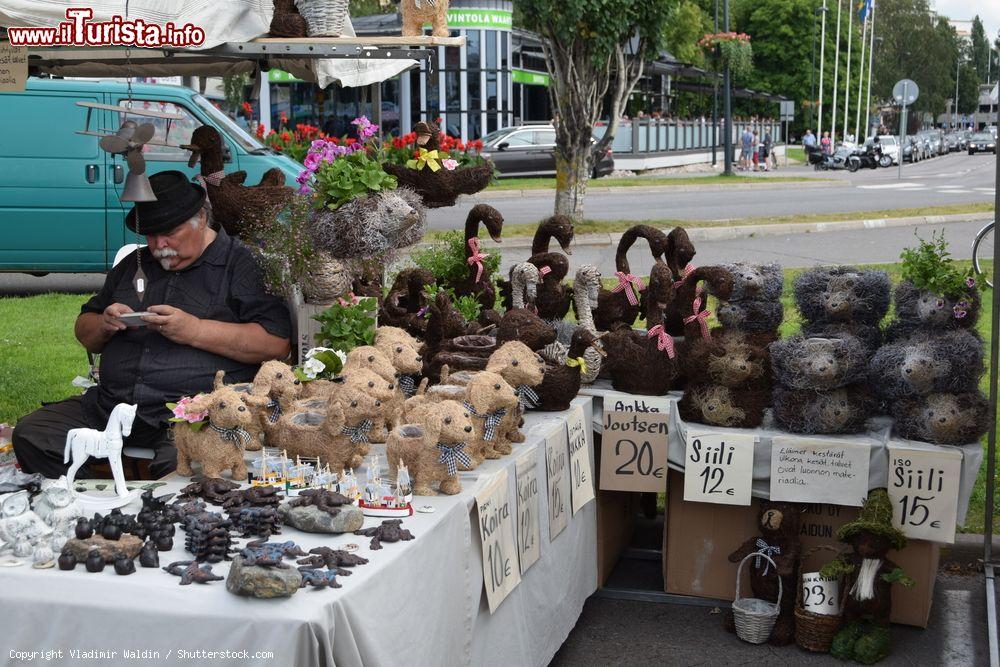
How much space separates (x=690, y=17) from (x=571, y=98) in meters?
22.6

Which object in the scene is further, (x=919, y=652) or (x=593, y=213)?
(x=593, y=213)

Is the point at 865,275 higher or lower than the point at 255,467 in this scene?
higher

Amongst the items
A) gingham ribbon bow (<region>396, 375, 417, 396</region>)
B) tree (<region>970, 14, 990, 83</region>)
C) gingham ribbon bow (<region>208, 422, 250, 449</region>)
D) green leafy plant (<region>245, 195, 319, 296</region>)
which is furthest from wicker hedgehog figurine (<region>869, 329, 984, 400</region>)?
tree (<region>970, 14, 990, 83</region>)

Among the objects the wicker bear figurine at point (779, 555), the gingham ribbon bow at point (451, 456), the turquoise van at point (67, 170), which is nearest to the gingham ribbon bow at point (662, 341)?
the wicker bear figurine at point (779, 555)

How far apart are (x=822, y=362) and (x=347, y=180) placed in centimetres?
162

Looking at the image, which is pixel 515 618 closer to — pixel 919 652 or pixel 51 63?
pixel 919 652

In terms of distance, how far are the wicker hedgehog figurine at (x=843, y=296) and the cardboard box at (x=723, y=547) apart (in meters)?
0.66

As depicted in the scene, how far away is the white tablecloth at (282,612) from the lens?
80.3 inches

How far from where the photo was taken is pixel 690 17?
3425cm

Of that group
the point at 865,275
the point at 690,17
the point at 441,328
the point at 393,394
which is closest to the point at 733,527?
the point at 865,275

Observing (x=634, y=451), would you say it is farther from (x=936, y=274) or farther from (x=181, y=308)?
(x=181, y=308)

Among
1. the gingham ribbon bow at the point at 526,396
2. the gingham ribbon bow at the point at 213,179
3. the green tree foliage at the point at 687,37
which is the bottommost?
the gingham ribbon bow at the point at 526,396

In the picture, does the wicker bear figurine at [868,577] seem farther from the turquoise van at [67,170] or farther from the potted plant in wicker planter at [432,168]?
the turquoise van at [67,170]

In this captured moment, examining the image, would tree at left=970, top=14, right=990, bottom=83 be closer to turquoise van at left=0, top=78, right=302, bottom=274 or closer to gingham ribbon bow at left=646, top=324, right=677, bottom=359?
turquoise van at left=0, top=78, right=302, bottom=274
